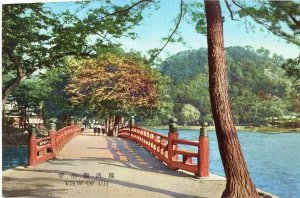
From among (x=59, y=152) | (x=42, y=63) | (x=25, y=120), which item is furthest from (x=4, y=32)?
(x=59, y=152)

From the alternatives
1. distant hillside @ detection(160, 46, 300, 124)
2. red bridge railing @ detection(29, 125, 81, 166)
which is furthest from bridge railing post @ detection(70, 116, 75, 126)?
distant hillside @ detection(160, 46, 300, 124)

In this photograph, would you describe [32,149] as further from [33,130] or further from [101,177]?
[101,177]

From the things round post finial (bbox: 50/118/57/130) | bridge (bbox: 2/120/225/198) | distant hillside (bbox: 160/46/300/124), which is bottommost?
bridge (bbox: 2/120/225/198)

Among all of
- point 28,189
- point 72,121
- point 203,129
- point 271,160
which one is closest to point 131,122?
point 72,121

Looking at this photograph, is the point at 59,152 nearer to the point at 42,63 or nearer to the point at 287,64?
the point at 42,63

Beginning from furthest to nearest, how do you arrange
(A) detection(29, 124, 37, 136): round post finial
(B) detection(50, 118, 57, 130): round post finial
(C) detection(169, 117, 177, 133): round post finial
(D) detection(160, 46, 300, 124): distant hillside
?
(B) detection(50, 118, 57, 130): round post finial, (A) detection(29, 124, 37, 136): round post finial, (C) detection(169, 117, 177, 133): round post finial, (D) detection(160, 46, 300, 124): distant hillside

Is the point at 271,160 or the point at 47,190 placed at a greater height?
the point at 271,160

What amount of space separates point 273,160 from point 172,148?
1301mm

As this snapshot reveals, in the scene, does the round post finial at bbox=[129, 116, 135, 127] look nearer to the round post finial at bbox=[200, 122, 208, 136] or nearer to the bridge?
the bridge

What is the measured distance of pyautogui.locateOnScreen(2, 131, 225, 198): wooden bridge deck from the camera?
18.1 feet

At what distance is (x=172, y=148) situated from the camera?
627 centimetres

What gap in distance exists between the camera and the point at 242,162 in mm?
5027

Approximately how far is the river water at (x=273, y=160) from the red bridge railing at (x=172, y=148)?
8.0 inches

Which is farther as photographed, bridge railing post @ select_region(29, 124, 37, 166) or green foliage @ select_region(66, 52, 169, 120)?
bridge railing post @ select_region(29, 124, 37, 166)
